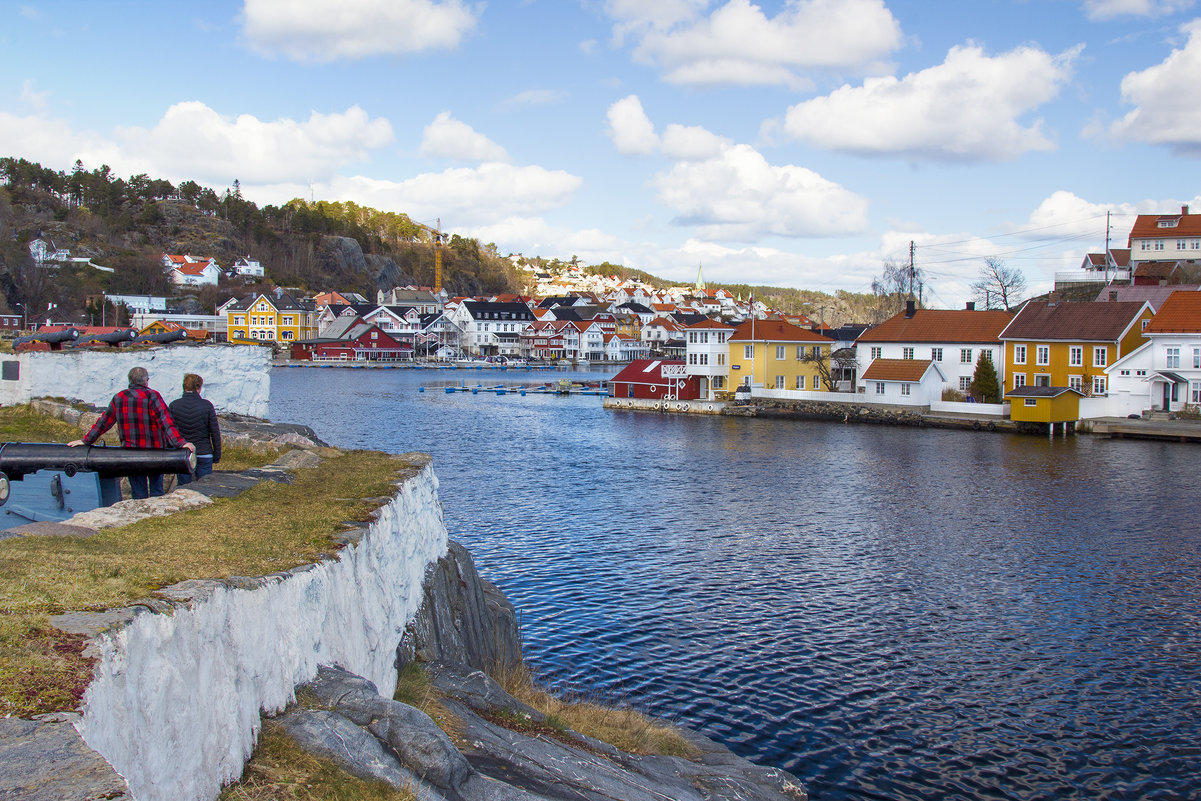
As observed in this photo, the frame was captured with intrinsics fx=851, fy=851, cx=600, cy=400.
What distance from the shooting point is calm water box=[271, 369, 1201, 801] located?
13148 millimetres

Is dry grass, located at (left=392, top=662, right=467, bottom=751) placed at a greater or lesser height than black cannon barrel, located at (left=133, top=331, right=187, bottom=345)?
lesser

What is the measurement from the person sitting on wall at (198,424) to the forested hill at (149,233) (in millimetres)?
124088

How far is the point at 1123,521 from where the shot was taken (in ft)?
93.1

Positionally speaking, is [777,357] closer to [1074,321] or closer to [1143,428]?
[1074,321]

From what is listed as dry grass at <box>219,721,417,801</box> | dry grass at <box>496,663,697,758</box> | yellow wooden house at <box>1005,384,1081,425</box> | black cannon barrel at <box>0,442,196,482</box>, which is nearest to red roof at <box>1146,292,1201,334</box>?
yellow wooden house at <box>1005,384,1081,425</box>

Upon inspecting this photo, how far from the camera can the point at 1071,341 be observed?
189ft

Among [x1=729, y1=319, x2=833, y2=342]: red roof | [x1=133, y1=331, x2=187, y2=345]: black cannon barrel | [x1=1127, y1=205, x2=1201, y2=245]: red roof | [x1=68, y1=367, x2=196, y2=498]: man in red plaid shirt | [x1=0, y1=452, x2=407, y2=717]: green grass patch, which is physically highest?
[x1=1127, y1=205, x2=1201, y2=245]: red roof

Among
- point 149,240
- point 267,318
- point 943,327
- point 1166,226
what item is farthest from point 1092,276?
point 149,240

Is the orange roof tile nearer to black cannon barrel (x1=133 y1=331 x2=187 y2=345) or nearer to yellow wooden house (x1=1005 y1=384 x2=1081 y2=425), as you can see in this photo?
yellow wooden house (x1=1005 y1=384 x2=1081 y2=425)

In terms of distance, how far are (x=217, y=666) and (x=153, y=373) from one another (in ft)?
60.0

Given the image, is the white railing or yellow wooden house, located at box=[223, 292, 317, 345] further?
yellow wooden house, located at box=[223, 292, 317, 345]

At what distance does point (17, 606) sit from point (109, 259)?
6500 inches

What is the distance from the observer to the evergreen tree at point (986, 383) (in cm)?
6141

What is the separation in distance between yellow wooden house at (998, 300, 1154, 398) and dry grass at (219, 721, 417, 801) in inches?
2402
